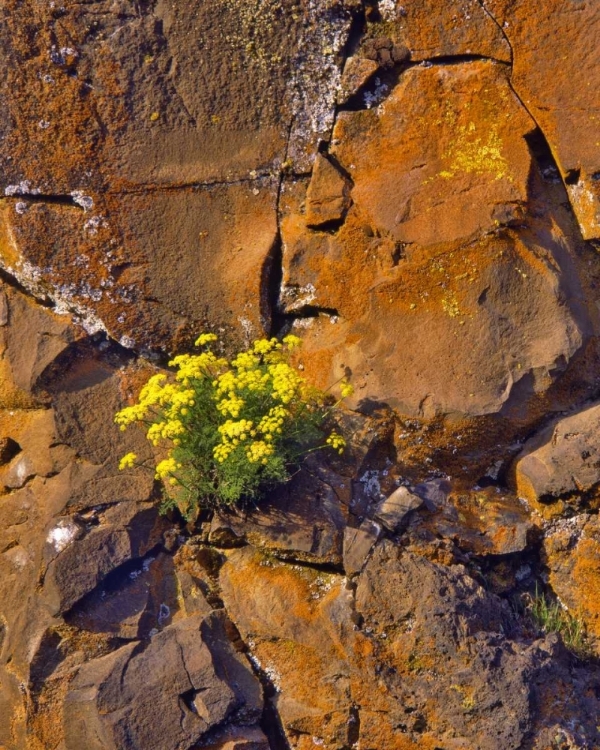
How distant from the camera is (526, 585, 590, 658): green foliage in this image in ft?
15.0

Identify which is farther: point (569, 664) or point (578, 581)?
point (578, 581)

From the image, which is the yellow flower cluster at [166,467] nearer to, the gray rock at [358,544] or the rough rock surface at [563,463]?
the gray rock at [358,544]

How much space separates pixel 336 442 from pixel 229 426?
22.7 inches

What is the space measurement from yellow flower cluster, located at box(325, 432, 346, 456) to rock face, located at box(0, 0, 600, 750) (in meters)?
0.09

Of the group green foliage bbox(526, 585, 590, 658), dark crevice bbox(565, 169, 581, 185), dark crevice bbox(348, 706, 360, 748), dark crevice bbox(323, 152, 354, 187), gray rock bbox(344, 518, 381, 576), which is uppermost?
dark crevice bbox(565, 169, 581, 185)

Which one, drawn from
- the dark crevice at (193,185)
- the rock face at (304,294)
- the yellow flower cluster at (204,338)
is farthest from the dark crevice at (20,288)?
the yellow flower cluster at (204,338)

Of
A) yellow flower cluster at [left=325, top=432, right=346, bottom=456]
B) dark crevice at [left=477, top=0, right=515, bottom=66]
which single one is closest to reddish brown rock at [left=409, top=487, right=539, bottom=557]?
yellow flower cluster at [left=325, top=432, right=346, bottom=456]

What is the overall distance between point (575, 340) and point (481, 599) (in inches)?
63.5

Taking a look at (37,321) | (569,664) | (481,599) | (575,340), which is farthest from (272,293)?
(569,664)

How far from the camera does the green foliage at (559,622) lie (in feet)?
15.0

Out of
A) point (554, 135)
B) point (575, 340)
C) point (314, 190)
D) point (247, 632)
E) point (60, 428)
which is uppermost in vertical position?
point (554, 135)

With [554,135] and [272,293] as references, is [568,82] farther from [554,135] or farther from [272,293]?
[272,293]

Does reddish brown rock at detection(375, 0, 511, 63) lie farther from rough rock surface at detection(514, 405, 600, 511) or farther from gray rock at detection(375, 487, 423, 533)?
gray rock at detection(375, 487, 423, 533)

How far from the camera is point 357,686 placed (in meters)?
4.22
